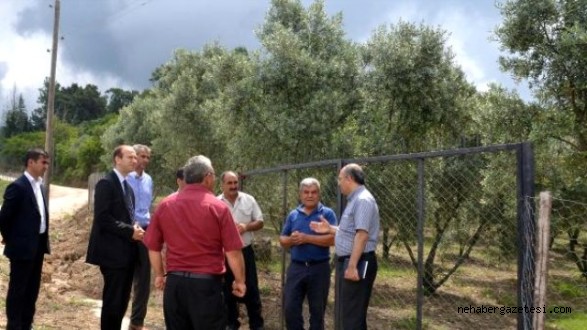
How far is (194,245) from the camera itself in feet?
13.6

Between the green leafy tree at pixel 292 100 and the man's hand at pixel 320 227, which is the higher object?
the green leafy tree at pixel 292 100

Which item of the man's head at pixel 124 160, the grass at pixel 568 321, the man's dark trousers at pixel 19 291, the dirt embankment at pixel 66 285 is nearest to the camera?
the man's head at pixel 124 160

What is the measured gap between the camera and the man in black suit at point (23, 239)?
5.62 metres

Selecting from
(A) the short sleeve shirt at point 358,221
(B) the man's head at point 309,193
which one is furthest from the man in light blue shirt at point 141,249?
(A) the short sleeve shirt at point 358,221

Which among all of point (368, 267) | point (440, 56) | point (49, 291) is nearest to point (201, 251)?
point (368, 267)

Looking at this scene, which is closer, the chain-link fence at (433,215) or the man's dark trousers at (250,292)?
the man's dark trousers at (250,292)

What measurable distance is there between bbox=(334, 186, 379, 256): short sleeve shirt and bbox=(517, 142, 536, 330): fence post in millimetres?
1168

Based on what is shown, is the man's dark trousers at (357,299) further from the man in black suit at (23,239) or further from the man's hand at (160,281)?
the man in black suit at (23,239)

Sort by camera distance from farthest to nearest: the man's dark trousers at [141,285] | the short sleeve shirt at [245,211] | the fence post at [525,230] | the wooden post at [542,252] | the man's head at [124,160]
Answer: the short sleeve shirt at [245,211]
the man's dark trousers at [141,285]
the man's head at [124,160]
the fence post at [525,230]
the wooden post at [542,252]

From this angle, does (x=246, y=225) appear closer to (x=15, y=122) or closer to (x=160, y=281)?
(x=160, y=281)

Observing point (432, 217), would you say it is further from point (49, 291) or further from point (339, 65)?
point (49, 291)

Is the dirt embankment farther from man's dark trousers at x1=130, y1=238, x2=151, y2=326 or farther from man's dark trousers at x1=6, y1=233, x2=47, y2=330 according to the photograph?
man's dark trousers at x1=130, y1=238, x2=151, y2=326

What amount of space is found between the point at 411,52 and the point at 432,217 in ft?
10.3

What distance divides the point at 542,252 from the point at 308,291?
2640 millimetres
